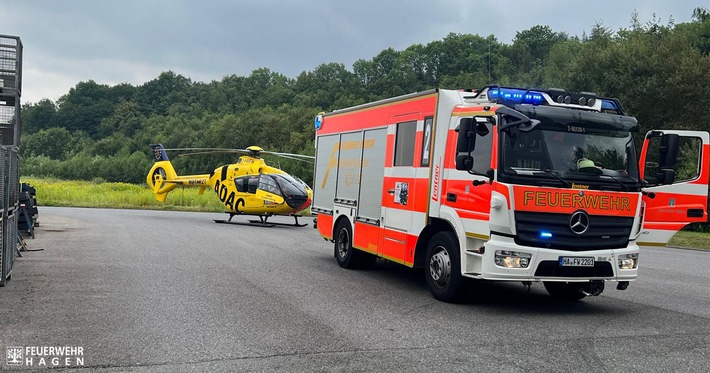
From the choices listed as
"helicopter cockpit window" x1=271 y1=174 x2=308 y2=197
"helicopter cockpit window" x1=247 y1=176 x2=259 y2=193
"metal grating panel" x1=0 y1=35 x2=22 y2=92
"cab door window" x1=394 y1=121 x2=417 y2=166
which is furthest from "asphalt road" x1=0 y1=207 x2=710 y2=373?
"helicopter cockpit window" x1=247 y1=176 x2=259 y2=193

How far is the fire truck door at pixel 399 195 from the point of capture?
9867 millimetres

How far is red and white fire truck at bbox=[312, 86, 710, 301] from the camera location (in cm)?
791

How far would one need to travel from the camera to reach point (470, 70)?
6569 cm

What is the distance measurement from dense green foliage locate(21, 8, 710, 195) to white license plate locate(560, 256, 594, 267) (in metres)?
19.3

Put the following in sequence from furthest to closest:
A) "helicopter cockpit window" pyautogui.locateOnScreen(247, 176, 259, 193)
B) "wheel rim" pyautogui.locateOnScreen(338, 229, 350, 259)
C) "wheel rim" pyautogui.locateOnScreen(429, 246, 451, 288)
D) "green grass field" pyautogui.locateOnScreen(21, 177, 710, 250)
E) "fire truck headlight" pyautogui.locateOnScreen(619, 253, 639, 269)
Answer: "green grass field" pyautogui.locateOnScreen(21, 177, 710, 250) < "helicopter cockpit window" pyautogui.locateOnScreen(247, 176, 259, 193) < "wheel rim" pyautogui.locateOnScreen(338, 229, 350, 259) < "wheel rim" pyautogui.locateOnScreen(429, 246, 451, 288) < "fire truck headlight" pyautogui.locateOnScreen(619, 253, 639, 269)

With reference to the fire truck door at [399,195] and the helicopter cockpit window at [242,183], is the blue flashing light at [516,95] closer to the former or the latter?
the fire truck door at [399,195]

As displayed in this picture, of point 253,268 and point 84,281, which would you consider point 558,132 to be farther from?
point 84,281

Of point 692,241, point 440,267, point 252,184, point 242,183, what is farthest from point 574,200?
point 242,183

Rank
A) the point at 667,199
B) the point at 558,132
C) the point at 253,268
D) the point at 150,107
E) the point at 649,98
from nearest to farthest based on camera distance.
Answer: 1. the point at 558,132
2. the point at 667,199
3. the point at 253,268
4. the point at 649,98
5. the point at 150,107

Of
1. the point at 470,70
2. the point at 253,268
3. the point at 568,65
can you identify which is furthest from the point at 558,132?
the point at 470,70

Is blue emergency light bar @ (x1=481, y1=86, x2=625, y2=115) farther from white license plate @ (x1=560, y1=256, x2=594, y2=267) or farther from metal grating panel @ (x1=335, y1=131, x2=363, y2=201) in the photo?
metal grating panel @ (x1=335, y1=131, x2=363, y2=201)

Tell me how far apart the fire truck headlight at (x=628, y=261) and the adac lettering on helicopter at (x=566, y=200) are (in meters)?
0.54

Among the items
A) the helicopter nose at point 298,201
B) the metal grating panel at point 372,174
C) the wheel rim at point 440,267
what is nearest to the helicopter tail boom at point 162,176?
the helicopter nose at point 298,201

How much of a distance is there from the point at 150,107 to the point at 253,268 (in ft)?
315
